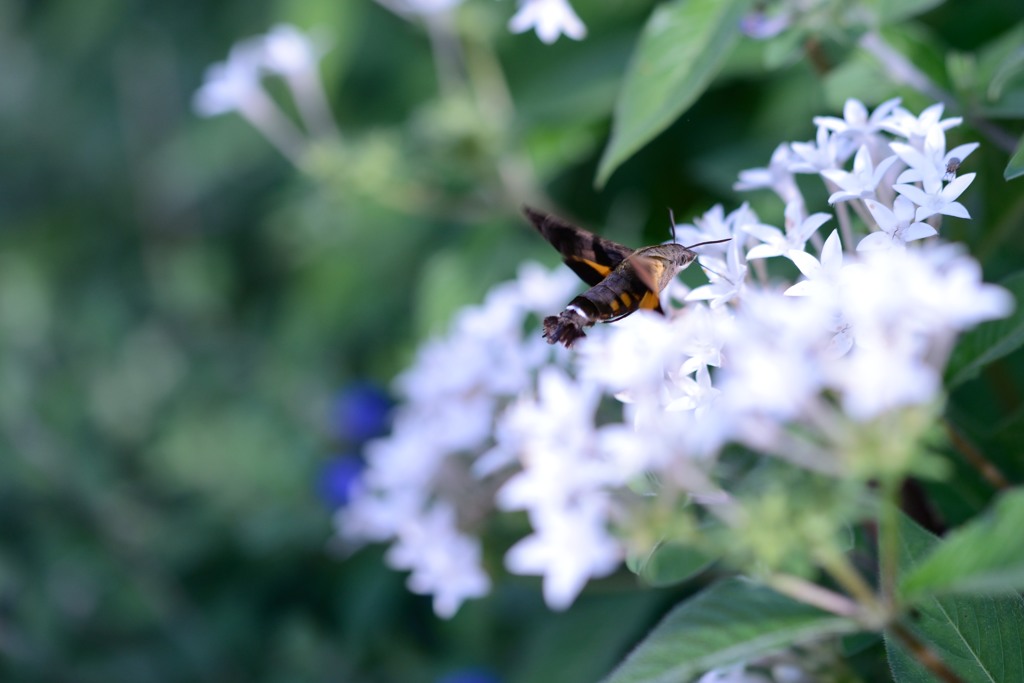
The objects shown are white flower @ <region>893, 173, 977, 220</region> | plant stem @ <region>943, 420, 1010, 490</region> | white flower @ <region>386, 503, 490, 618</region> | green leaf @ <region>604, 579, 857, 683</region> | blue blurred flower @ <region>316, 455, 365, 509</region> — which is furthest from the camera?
blue blurred flower @ <region>316, 455, 365, 509</region>

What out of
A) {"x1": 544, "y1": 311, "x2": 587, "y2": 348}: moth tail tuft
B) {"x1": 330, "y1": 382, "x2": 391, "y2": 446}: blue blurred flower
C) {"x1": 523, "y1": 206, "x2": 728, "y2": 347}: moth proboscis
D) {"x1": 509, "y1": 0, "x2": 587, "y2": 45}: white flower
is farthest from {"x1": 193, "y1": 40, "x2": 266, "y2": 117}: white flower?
{"x1": 544, "y1": 311, "x2": 587, "y2": 348}: moth tail tuft

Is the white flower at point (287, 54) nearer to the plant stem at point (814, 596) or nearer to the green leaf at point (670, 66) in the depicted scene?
the green leaf at point (670, 66)

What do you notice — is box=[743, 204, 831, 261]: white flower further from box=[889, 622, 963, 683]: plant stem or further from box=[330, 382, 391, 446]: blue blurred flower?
box=[330, 382, 391, 446]: blue blurred flower

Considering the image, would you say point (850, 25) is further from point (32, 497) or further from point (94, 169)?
point (94, 169)

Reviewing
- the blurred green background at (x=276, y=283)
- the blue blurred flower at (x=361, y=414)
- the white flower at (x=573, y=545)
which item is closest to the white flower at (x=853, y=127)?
the blurred green background at (x=276, y=283)

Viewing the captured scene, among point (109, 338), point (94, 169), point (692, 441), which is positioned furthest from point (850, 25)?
point (94, 169)

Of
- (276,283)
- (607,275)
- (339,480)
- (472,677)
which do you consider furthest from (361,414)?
(607,275)
